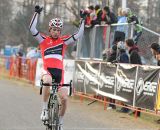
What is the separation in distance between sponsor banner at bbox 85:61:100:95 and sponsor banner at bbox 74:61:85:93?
14.6 inches

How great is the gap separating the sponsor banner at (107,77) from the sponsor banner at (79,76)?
155cm

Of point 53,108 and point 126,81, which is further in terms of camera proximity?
point 126,81

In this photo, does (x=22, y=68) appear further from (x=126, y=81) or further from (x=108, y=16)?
(x=126, y=81)

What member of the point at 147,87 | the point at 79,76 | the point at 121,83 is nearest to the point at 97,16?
the point at 79,76

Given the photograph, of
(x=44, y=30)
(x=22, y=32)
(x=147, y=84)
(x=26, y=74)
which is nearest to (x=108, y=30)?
(x=147, y=84)

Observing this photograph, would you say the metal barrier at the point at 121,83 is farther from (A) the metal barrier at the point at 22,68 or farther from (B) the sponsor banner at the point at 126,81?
(A) the metal barrier at the point at 22,68

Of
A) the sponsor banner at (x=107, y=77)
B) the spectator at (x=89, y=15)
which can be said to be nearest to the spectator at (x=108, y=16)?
the spectator at (x=89, y=15)

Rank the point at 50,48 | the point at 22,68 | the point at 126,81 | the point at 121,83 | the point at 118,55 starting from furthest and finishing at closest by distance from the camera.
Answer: the point at 22,68 < the point at 118,55 < the point at 121,83 < the point at 126,81 < the point at 50,48

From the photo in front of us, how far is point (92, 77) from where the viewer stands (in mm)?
16266

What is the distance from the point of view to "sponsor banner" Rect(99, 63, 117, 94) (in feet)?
48.5

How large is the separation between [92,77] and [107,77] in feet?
3.86

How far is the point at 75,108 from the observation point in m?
15.2

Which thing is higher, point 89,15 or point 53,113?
point 89,15

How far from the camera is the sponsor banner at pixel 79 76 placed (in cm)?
1711
